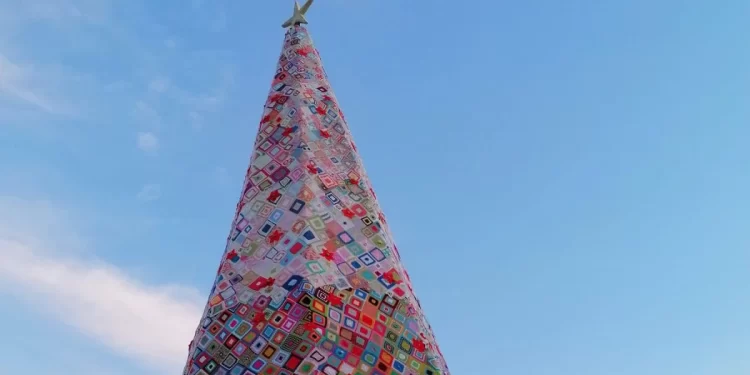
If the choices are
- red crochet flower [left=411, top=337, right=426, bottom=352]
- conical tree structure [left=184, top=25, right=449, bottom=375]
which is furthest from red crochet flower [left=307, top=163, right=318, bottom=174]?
red crochet flower [left=411, top=337, right=426, bottom=352]

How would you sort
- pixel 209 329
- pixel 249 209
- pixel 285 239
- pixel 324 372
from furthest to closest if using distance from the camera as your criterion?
pixel 249 209 → pixel 285 239 → pixel 209 329 → pixel 324 372

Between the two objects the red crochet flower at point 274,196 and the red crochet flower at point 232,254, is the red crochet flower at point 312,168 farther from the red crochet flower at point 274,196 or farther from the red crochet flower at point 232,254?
the red crochet flower at point 232,254

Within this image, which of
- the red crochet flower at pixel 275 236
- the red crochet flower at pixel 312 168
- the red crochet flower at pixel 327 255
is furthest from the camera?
the red crochet flower at pixel 312 168

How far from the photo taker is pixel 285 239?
4.05 meters

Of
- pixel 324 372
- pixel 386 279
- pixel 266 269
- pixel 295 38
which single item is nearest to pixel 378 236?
pixel 386 279

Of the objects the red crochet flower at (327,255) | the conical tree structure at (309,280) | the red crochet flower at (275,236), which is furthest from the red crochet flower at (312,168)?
the red crochet flower at (327,255)

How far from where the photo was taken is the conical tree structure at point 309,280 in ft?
11.8

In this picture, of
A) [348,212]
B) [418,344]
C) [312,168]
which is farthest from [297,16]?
[418,344]

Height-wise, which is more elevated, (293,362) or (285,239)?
(285,239)

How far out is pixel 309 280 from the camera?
3770 millimetres

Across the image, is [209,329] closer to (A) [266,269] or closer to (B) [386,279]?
(A) [266,269]

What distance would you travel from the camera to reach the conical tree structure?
3.60 metres

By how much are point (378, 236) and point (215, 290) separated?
107 centimetres

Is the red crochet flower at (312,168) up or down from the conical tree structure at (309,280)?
up
